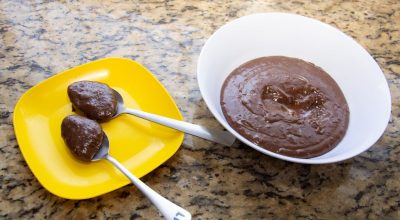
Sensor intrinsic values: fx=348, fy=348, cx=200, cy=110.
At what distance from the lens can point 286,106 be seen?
1.01m

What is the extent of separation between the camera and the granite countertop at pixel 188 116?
0.87 metres

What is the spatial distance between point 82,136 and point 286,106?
1.87ft

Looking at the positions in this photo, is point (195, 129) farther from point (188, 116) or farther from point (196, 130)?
point (188, 116)

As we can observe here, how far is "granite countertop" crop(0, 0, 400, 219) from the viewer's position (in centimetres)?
87

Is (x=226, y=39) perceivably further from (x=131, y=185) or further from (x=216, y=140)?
(x=131, y=185)

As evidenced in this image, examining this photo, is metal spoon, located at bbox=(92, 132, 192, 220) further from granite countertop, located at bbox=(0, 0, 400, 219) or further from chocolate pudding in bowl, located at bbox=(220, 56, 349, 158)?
chocolate pudding in bowl, located at bbox=(220, 56, 349, 158)

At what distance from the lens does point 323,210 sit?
2.90 ft

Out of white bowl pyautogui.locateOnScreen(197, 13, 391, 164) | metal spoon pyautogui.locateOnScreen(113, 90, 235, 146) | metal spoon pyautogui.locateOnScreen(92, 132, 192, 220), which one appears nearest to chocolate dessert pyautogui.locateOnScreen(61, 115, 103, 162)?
metal spoon pyautogui.locateOnScreen(92, 132, 192, 220)

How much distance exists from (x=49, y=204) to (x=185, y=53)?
26.9 inches

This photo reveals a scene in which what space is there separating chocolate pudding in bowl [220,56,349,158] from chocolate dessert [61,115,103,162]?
13.9 inches

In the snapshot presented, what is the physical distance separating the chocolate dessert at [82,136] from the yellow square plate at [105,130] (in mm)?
36

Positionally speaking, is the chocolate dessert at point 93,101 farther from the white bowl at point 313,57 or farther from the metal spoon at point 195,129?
the white bowl at point 313,57

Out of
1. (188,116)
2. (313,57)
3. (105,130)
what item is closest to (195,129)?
(188,116)

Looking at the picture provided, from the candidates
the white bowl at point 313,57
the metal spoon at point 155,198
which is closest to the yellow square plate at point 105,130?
the metal spoon at point 155,198
